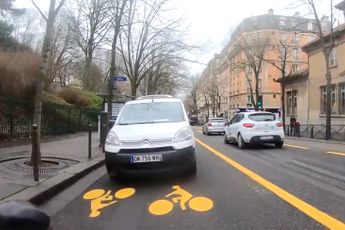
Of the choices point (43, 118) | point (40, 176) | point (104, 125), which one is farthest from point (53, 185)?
point (43, 118)

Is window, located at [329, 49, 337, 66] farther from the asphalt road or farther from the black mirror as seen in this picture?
the black mirror

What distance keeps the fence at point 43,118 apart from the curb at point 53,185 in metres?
7.28

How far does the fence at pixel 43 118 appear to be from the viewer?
1838cm

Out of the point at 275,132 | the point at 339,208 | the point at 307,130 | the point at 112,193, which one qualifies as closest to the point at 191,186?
the point at 112,193

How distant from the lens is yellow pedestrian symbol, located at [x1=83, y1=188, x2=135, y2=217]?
7.36 meters

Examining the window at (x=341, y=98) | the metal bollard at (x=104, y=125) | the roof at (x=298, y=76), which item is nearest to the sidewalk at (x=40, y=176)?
the metal bollard at (x=104, y=125)

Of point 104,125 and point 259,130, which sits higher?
point 104,125

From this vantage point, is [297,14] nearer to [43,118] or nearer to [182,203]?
[43,118]

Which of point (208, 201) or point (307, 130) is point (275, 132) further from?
point (307, 130)

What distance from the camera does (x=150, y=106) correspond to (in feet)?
37.4

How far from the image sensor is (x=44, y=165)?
11.7 metres

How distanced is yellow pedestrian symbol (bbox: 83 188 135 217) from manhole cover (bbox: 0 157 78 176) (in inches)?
74.3

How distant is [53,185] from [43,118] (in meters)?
15.0

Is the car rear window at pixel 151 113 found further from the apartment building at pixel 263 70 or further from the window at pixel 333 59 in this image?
the apartment building at pixel 263 70
